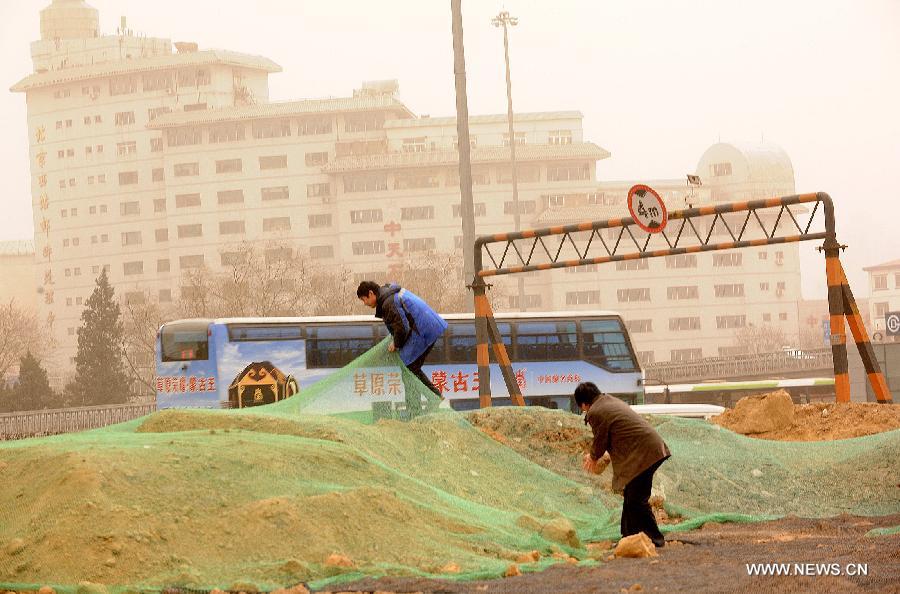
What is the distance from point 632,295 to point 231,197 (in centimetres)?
3715

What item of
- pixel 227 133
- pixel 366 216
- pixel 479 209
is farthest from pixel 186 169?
pixel 479 209

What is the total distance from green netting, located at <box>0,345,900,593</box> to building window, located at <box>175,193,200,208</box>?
4287 inches

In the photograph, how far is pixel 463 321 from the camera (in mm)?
31875

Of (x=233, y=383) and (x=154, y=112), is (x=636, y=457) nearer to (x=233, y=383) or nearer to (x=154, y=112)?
(x=233, y=383)

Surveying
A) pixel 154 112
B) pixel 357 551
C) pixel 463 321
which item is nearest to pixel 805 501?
pixel 357 551

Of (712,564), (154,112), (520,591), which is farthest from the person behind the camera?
(154,112)

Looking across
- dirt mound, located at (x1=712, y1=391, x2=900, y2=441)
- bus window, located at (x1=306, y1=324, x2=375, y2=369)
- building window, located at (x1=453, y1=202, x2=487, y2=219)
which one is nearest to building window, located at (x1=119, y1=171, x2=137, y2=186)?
building window, located at (x1=453, y1=202, x2=487, y2=219)

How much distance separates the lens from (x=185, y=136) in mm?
121250

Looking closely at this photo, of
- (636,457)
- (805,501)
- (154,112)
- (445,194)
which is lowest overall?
(805,501)

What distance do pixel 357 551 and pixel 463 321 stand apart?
75.3 feet

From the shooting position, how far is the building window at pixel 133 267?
12427 cm

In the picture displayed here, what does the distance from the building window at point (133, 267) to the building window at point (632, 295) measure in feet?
146

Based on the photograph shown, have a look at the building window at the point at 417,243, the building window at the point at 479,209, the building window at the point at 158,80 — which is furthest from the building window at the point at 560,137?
the building window at the point at 158,80

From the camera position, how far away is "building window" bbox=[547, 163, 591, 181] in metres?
118
